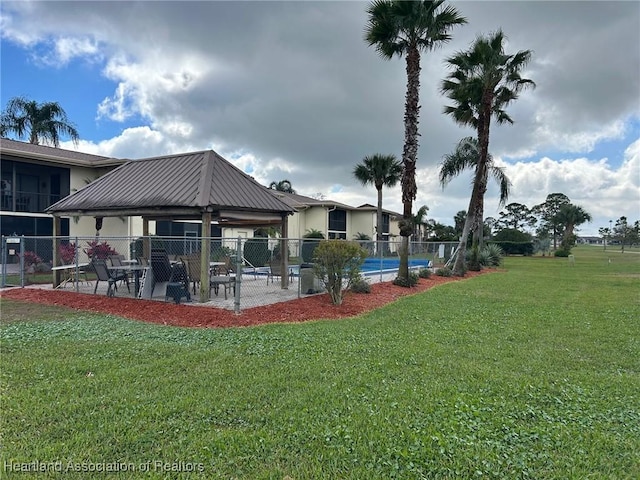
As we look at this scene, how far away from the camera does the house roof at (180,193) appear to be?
1038 cm

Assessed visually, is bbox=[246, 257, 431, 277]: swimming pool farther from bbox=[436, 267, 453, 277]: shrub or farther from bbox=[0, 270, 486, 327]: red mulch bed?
bbox=[0, 270, 486, 327]: red mulch bed

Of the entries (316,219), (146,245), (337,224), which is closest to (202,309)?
(146,245)

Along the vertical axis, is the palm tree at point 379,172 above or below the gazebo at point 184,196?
above

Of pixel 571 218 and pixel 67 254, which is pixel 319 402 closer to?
pixel 67 254

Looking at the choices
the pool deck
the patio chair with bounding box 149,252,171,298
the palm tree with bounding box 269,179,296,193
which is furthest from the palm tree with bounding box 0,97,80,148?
the patio chair with bounding box 149,252,171,298

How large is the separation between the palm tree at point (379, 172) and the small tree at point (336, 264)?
24729 mm

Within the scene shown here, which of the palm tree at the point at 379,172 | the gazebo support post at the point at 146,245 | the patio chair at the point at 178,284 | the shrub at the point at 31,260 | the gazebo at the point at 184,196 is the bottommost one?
the patio chair at the point at 178,284

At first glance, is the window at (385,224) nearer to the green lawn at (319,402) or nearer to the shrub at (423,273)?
the shrub at (423,273)

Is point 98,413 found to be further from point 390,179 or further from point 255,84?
point 390,179

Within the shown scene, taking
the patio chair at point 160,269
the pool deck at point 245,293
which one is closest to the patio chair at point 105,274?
the pool deck at point 245,293

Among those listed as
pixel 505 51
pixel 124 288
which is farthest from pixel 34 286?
pixel 505 51

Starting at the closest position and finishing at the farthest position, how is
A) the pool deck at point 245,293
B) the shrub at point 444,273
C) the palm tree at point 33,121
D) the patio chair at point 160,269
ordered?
1. the pool deck at point 245,293
2. the patio chair at point 160,269
3. the shrub at point 444,273
4. the palm tree at point 33,121

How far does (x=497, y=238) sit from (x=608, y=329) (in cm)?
4418

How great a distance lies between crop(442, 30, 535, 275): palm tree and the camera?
18.6 meters
